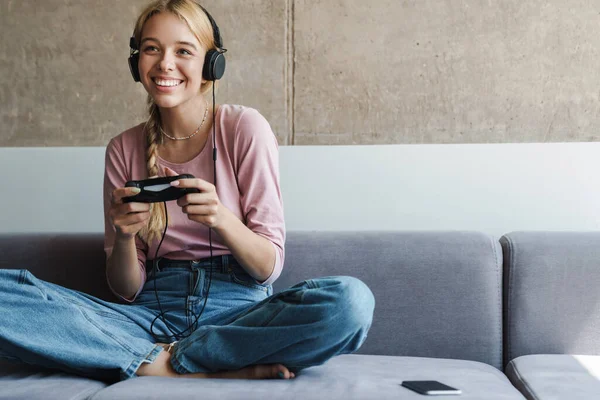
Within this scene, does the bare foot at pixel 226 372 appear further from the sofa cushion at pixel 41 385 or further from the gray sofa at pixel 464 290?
the gray sofa at pixel 464 290

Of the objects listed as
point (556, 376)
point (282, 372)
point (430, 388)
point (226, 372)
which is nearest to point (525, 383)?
point (556, 376)

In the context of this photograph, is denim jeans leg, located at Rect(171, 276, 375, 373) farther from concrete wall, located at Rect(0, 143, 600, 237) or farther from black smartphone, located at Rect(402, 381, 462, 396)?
concrete wall, located at Rect(0, 143, 600, 237)

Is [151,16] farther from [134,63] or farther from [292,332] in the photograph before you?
[292,332]

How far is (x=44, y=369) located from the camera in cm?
174

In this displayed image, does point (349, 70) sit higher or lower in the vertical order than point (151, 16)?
lower

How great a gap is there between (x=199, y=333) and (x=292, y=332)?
9.9 inches

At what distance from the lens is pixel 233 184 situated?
2.02 metres

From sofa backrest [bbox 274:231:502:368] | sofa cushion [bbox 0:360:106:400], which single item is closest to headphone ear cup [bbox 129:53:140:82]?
sofa backrest [bbox 274:231:502:368]

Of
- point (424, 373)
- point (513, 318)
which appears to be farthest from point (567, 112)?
point (424, 373)

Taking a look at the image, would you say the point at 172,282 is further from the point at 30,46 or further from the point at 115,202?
the point at 30,46

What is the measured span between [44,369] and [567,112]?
1.84 m

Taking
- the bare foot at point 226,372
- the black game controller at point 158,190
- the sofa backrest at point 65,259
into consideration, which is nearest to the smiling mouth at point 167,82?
the black game controller at point 158,190

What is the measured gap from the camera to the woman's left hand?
1.68 metres

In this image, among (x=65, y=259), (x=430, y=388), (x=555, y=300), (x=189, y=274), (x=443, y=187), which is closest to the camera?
(x=430, y=388)
